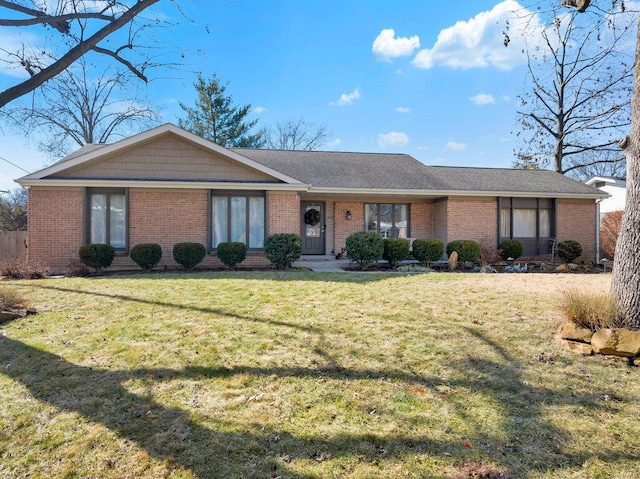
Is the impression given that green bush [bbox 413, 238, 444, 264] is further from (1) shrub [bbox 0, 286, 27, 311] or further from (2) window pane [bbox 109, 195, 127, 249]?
(1) shrub [bbox 0, 286, 27, 311]

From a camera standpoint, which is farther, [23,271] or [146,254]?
[146,254]

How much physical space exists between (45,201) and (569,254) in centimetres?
1959

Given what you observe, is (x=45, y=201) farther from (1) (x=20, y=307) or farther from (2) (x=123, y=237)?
(1) (x=20, y=307)

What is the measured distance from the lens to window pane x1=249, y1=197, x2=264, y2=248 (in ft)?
43.5

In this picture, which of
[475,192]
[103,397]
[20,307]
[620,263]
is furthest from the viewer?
[475,192]

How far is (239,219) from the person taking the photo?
1324cm

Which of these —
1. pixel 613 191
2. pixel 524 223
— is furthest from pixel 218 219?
pixel 613 191

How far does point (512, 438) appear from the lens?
293 centimetres

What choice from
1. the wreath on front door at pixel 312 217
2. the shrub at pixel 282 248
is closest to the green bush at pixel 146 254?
the shrub at pixel 282 248

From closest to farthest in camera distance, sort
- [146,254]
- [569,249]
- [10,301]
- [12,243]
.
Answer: [10,301]
[146,254]
[12,243]
[569,249]

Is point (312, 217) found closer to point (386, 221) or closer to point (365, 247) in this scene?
point (386, 221)

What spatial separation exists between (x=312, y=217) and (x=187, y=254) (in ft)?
19.2

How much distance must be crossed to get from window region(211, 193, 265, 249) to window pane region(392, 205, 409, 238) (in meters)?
6.30

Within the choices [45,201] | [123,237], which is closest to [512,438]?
[123,237]
